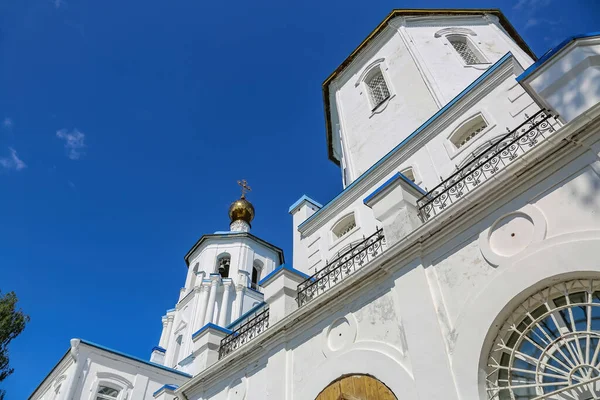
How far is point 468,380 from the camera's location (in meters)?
5.33

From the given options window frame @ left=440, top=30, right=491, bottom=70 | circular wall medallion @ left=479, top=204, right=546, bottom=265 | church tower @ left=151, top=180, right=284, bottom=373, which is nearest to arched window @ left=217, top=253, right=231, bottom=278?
church tower @ left=151, top=180, right=284, bottom=373

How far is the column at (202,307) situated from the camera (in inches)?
981

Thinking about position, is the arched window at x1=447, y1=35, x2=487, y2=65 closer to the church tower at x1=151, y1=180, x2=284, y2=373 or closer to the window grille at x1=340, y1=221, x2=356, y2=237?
the window grille at x1=340, y1=221, x2=356, y2=237

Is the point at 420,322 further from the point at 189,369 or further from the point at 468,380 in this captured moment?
the point at 189,369

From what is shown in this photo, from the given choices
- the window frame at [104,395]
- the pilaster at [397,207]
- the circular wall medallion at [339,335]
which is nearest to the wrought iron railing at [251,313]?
the circular wall medallion at [339,335]

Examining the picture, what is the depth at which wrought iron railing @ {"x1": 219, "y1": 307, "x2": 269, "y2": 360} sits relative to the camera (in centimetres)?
Result: 994

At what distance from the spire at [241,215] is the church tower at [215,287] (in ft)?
0.30

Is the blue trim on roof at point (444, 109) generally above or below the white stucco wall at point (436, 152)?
above

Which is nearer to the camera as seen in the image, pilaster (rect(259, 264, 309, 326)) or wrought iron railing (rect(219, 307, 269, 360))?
pilaster (rect(259, 264, 309, 326))

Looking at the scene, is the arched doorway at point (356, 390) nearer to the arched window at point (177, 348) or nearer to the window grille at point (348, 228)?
the window grille at point (348, 228)

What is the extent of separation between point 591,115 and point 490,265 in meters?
2.33

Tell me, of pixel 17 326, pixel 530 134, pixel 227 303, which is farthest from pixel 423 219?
pixel 227 303

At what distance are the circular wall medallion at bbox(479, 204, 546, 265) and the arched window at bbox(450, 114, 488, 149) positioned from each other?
5425 mm

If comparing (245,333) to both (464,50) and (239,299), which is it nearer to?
(464,50)
